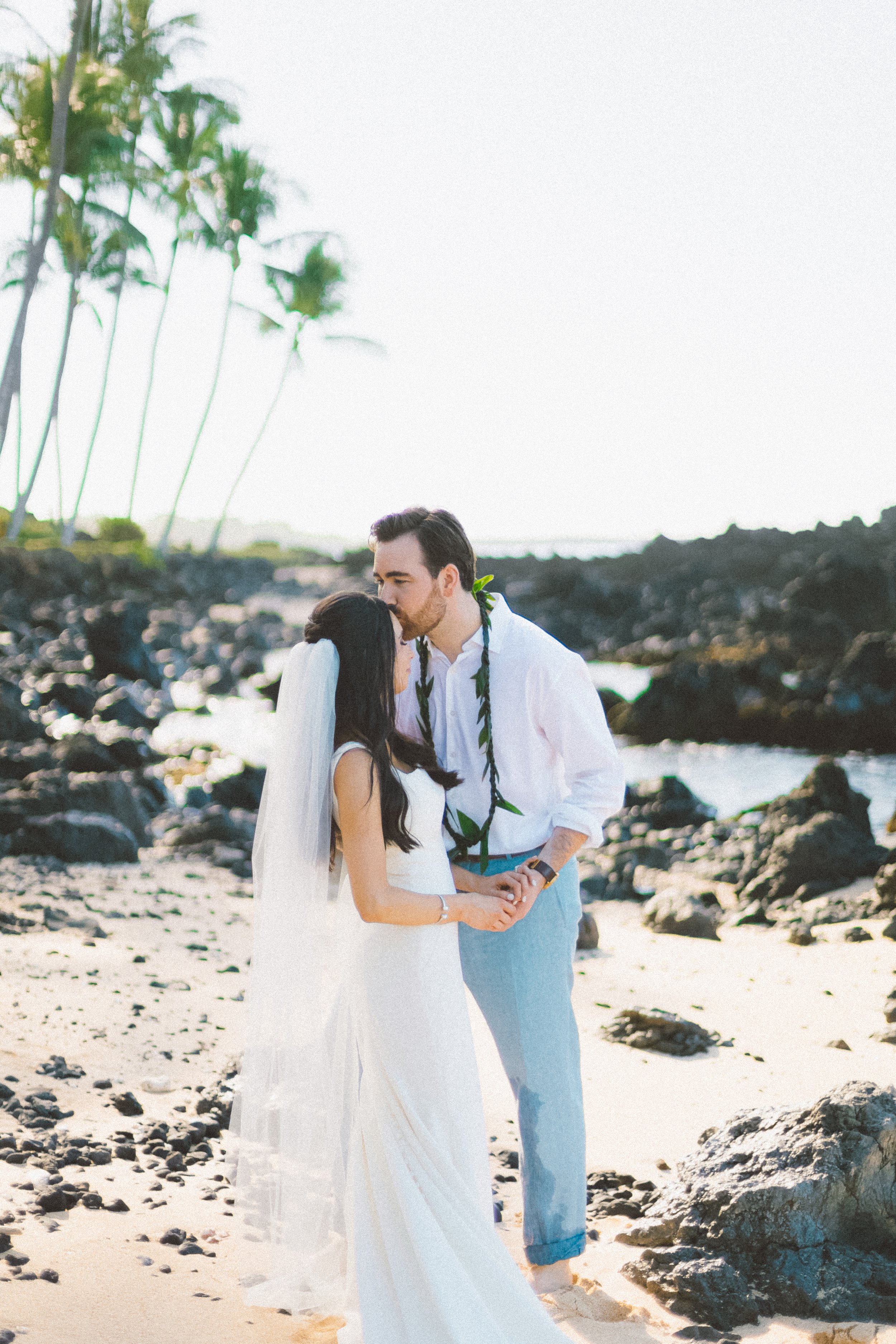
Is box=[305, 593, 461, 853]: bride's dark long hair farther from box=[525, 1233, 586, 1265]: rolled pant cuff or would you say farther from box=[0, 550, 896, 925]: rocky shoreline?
box=[0, 550, 896, 925]: rocky shoreline

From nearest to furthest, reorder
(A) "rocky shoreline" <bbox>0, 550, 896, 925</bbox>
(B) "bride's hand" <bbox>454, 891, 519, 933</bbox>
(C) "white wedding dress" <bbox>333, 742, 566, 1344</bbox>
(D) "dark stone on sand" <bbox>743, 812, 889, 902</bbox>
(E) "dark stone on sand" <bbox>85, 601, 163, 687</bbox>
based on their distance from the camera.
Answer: (C) "white wedding dress" <bbox>333, 742, 566, 1344</bbox>
(B) "bride's hand" <bbox>454, 891, 519, 933</bbox>
(A) "rocky shoreline" <bbox>0, 550, 896, 925</bbox>
(D) "dark stone on sand" <bbox>743, 812, 889, 902</bbox>
(E) "dark stone on sand" <bbox>85, 601, 163, 687</bbox>

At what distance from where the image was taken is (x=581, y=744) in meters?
3.46

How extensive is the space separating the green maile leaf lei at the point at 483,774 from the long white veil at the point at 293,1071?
563 millimetres

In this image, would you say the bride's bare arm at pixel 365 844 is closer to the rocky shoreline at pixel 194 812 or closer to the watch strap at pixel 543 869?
the watch strap at pixel 543 869

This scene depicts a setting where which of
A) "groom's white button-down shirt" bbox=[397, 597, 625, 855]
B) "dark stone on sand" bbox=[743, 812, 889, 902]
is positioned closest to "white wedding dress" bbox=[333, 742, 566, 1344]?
"groom's white button-down shirt" bbox=[397, 597, 625, 855]

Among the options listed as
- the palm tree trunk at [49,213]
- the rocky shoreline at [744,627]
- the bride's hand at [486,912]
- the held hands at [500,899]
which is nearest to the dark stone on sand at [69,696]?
the palm tree trunk at [49,213]

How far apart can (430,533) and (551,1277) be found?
6.89 feet

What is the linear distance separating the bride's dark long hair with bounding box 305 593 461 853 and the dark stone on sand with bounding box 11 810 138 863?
697 centimetres

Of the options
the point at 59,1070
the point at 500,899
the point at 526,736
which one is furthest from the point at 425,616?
the point at 59,1070

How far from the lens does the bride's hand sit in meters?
2.99

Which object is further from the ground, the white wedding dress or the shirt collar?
the shirt collar

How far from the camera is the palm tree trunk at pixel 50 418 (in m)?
31.9

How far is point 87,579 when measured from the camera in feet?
108

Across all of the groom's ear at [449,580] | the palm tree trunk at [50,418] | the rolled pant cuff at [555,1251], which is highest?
the palm tree trunk at [50,418]
